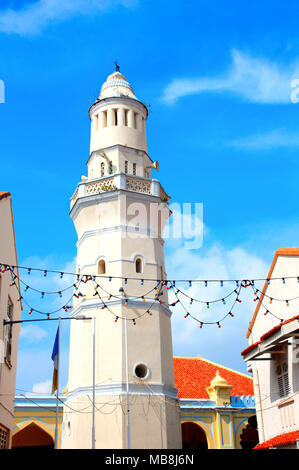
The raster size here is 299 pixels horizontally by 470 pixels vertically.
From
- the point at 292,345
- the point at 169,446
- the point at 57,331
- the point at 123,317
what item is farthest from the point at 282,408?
the point at 57,331

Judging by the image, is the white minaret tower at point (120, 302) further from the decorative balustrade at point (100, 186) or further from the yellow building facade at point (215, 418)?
the yellow building facade at point (215, 418)

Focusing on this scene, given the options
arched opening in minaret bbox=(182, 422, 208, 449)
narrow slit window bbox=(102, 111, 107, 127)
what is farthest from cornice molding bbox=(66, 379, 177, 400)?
arched opening in minaret bbox=(182, 422, 208, 449)

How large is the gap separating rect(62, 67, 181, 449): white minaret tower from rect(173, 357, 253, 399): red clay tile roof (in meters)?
12.9

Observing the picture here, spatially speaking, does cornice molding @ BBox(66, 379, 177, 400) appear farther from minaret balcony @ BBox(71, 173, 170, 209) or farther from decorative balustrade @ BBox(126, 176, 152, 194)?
decorative balustrade @ BBox(126, 176, 152, 194)

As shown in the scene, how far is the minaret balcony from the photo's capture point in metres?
24.7

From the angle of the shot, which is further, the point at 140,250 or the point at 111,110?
the point at 111,110

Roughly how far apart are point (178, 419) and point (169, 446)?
5.56ft

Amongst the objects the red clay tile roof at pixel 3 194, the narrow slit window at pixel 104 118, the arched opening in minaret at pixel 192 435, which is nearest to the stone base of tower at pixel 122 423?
the red clay tile roof at pixel 3 194

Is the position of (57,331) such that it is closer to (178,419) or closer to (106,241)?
(106,241)

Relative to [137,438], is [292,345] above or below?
above

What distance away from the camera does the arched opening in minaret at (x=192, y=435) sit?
119 ft

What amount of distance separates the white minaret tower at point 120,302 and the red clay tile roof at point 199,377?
1292 centimetres
